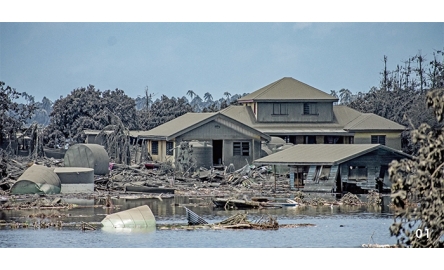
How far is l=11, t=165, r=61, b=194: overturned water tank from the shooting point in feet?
145

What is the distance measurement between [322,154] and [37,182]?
1547 centimetres

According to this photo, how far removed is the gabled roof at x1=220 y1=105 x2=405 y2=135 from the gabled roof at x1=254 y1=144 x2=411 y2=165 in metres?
13.9

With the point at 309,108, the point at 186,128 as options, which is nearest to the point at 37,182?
the point at 186,128

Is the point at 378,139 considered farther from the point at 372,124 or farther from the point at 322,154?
the point at 322,154

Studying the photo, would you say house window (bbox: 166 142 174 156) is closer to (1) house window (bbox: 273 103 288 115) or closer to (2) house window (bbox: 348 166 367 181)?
(1) house window (bbox: 273 103 288 115)

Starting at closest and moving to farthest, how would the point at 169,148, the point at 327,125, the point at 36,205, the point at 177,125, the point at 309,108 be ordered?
the point at 36,205, the point at 169,148, the point at 177,125, the point at 327,125, the point at 309,108

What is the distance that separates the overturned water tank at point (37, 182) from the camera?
1742 inches

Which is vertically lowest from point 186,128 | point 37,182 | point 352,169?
point 37,182

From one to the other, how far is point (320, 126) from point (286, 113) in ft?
9.05

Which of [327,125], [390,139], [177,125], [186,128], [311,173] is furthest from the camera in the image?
[327,125]

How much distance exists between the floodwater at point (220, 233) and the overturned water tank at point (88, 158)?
1014cm

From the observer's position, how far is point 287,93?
70.8 m

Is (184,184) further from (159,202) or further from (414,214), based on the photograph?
(414,214)

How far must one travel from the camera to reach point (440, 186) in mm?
18484
